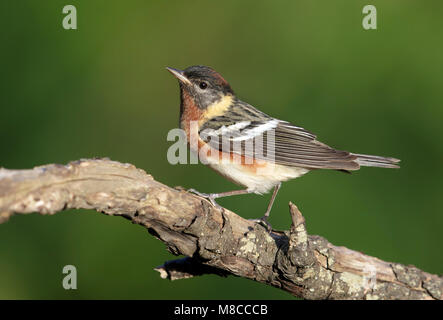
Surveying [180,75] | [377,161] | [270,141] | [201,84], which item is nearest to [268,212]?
[270,141]

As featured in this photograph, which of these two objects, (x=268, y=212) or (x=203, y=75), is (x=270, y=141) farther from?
(x=203, y=75)

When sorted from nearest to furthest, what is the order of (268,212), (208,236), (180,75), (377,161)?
1. (208,236)
2. (377,161)
3. (268,212)
4. (180,75)

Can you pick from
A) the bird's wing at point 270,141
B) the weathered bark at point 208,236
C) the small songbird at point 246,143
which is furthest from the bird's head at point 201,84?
the weathered bark at point 208,236

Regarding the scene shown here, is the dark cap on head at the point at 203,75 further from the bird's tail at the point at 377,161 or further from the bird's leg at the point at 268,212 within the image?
the bird's tail at the point at 377,161

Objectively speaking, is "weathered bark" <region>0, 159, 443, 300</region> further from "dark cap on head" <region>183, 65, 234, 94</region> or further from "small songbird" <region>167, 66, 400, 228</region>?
"dark cap on head" <region>183, 65, 234, 94</region>

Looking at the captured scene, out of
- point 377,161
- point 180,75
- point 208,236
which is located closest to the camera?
point 208,236

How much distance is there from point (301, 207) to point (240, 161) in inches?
36.0

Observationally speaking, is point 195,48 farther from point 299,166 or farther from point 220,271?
point 220,271

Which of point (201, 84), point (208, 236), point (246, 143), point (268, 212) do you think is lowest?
point (268, 212)

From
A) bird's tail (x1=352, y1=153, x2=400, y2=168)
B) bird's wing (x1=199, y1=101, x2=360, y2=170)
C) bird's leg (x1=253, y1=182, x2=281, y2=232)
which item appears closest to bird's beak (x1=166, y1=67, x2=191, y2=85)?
bird's wing (x1=199, y1=101, x2=360, y2=170)

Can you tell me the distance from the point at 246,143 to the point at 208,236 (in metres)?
1.51

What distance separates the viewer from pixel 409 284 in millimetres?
4148

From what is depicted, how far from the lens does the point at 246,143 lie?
4895mm

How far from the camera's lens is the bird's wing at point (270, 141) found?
187 inches
